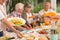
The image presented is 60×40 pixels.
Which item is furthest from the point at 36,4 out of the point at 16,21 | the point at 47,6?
the point at 16,21

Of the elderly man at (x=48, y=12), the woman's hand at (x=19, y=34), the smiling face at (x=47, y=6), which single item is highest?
the smiling face at (x=47, y=6)

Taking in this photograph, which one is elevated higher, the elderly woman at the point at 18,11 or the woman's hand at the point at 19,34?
the elderly woman at the point at 18,11

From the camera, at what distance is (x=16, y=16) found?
2.05 meters

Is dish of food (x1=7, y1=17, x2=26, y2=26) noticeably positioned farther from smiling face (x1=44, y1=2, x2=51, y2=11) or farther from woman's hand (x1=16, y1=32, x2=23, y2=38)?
smiling face (x1=44, y1=2, x2=51, y2=11)

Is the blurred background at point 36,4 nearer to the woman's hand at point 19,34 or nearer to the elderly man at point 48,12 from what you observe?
the elderly man at point 48,12

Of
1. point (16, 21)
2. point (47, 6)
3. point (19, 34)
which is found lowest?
point (19, 34)

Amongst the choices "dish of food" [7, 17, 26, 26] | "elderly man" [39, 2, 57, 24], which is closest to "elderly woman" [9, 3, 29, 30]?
"dish of food" [7, 17, 26, 26]

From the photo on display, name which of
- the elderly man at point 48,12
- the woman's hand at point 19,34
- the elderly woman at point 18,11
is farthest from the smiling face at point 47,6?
the woman's hand at point 19,34

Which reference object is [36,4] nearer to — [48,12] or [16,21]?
[48,12]

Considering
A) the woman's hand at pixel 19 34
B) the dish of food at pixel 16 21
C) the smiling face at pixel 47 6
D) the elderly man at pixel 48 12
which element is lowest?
the woman's hand at pixel 19 34

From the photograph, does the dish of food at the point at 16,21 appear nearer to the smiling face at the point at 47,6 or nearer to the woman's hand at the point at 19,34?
the woman's hand at the point at 19,34

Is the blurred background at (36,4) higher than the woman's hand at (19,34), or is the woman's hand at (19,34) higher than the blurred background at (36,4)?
the blurred background at (36,4)

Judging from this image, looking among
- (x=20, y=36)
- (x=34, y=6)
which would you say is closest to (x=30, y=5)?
(x=34, y=6)

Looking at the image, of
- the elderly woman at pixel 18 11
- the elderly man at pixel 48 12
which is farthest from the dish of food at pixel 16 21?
the elderly man at pixel 48 12
